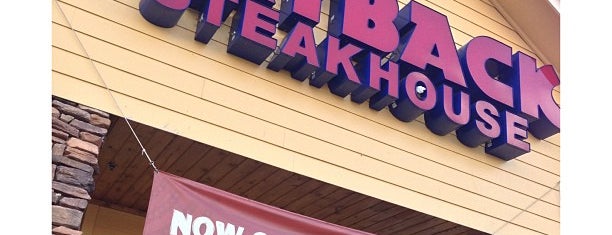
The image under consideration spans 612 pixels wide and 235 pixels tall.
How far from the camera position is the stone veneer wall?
11.7 ft

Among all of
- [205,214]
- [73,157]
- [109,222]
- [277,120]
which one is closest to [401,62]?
[277,120]

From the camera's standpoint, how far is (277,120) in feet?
15.0

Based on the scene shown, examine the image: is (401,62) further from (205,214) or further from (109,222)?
(109,222)

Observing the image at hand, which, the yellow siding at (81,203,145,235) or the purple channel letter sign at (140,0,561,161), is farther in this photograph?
the yellow siding at (81,203,145,235)

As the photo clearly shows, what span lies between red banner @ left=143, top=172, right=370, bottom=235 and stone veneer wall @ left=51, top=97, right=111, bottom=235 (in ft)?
1.46

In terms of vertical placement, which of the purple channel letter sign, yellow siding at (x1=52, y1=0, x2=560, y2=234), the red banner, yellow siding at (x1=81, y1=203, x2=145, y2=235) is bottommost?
the red banner

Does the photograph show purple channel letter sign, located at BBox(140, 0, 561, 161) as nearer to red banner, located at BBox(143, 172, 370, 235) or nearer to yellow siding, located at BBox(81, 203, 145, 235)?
red banner, located at BBox(143, 172, 370, 235)

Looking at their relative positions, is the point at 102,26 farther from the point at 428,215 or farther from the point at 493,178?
the point at 493,178

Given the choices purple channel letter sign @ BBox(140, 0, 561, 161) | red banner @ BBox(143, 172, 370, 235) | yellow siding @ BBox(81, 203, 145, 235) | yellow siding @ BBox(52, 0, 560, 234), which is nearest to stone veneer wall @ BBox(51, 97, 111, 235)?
yellow siding @ BBox(52, 0, 560, 234)

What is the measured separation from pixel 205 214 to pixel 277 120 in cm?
118

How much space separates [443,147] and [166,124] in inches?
92.4
